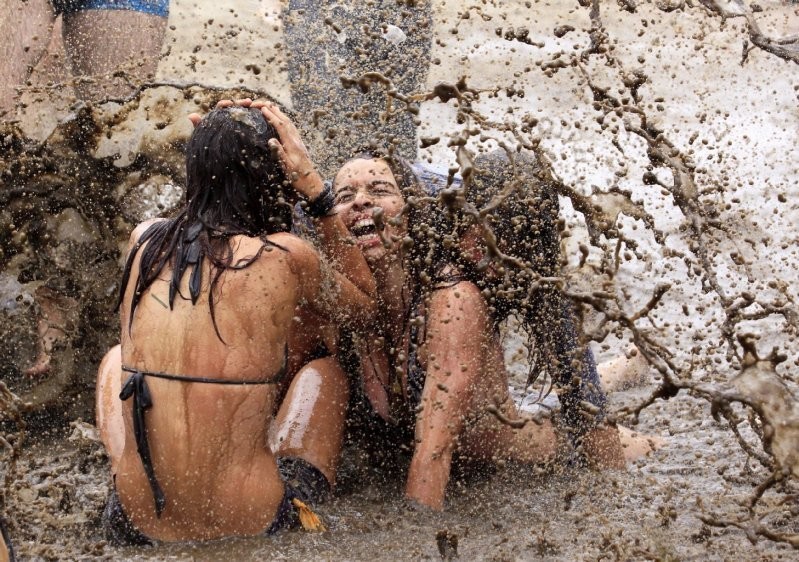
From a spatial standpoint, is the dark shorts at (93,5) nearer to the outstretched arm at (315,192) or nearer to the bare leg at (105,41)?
the bare leg at (105,41)

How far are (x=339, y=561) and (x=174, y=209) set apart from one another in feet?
7.10

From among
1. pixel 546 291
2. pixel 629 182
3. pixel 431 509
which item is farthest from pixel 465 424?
pixel 629 182

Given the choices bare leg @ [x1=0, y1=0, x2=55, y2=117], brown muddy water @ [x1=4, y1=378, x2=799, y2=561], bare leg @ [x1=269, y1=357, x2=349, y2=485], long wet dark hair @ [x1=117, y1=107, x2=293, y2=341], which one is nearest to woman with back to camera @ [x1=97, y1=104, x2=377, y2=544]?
long wet dark hair @ [x1=117, y1=107, x2=293, y2=341]

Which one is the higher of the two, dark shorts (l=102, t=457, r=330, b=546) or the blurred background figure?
the blurred background figure

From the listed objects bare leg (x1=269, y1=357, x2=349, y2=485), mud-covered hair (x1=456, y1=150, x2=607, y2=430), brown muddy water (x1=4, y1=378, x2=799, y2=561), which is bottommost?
brown muddy water (x1=4, y1=378, x2=799, y2=561)

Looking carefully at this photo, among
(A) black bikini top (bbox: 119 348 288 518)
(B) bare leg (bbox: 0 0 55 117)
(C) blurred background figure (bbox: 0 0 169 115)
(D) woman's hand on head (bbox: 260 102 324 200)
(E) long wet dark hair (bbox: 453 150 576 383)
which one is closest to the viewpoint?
(A) black bikini top (bbox: 119 348 288 518)

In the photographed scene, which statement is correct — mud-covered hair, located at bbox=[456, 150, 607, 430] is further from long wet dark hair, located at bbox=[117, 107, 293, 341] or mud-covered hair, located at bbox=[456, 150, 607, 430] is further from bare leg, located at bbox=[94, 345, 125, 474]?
bare leg, located at bbox=[94, 345, 125, 474]

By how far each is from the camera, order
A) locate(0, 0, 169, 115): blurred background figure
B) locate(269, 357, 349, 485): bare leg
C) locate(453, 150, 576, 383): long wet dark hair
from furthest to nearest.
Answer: locate(0, 0, 169, 115): blurred background figure, locate(453, 150, 576, 383): long wet dark hair, locate(269, 357, 349, 485): bare leg

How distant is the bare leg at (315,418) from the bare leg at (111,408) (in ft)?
1.76

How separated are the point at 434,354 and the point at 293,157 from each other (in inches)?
36.5

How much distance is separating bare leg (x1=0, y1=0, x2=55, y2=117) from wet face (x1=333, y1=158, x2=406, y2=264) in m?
1.75

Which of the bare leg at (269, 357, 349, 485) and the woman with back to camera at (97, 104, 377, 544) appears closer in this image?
the woman with back to camera at (97, 104, 377, 544)

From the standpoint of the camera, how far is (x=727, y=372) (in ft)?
17.5

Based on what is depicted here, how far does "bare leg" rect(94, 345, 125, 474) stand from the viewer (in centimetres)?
374
